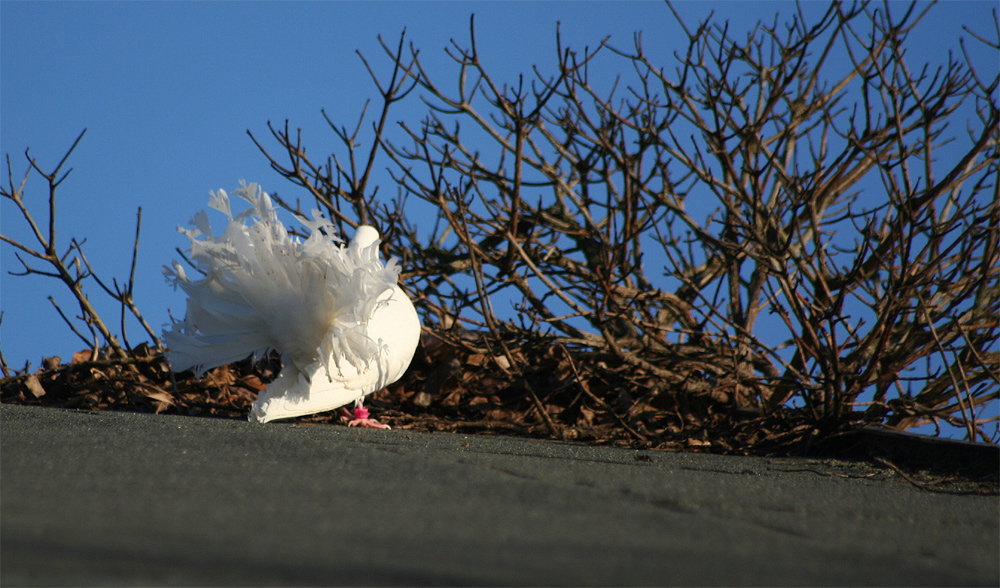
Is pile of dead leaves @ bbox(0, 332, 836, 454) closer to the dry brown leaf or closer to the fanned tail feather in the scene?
the dry brown leaf

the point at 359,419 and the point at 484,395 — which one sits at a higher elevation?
the point at 484,395

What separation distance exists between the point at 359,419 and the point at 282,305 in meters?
0.65

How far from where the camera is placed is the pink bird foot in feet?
10.6

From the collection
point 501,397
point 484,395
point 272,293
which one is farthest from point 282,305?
point 501,397

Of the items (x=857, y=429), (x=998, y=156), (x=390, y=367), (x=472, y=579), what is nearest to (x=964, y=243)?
(x=998, y=156)

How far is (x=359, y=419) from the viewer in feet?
10.7

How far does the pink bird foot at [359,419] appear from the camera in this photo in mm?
3238

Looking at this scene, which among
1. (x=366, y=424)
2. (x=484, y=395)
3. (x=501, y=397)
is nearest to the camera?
(x=366, y=424)

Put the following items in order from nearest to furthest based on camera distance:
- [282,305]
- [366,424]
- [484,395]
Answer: [282,305] < [366,424] < [484,395]

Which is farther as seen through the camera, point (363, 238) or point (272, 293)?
point (363, 238)

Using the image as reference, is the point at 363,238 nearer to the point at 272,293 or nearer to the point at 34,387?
the point at 272,293

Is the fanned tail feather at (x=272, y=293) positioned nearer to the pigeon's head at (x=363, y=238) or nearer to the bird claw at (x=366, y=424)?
the pigeon's head at (x=363, y=238)

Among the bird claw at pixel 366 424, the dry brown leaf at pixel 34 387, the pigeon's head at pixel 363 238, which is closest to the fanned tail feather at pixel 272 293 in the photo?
the pigeon's head at pixel 363 238

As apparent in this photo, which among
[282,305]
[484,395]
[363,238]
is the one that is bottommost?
[484,395]
